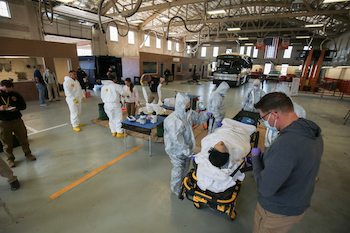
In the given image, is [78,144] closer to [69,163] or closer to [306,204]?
[69,163]

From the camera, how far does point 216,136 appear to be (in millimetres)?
2375

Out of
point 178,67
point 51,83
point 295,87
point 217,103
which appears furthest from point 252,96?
point 178,67

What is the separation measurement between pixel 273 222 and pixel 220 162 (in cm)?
69

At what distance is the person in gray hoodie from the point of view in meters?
1.06

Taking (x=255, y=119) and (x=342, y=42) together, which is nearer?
(x=255, y=119)

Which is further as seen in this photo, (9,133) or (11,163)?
(11,163)

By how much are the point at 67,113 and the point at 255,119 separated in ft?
23.3

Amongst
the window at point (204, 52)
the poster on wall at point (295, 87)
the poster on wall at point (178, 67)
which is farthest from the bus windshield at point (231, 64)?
the window at point (204, 52)

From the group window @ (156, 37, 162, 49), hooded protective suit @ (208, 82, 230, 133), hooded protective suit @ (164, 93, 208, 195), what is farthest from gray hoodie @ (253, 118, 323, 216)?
window @ (156, 37, 162, 49)

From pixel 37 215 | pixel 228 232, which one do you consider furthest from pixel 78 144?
pixel 228 232

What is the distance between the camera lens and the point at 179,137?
2.35m

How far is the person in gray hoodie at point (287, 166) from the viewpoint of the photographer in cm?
106

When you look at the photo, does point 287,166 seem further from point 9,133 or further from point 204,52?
point 204,52

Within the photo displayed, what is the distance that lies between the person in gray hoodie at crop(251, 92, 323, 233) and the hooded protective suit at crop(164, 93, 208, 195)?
45.9 inches
